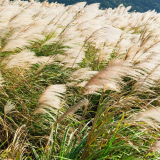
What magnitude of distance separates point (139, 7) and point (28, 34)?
4325 cm

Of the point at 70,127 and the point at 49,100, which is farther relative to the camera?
the point at 70,127

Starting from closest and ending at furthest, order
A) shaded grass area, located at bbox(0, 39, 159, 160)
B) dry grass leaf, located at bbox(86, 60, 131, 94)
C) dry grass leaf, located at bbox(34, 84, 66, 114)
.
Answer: dry grass leaf, located at bbox(86, 60, 131, 94)
dry grass leaf, located at bbox(34, 84, 66, 114)
shaded grass area, located at bbox(0, 39, 159, 160)

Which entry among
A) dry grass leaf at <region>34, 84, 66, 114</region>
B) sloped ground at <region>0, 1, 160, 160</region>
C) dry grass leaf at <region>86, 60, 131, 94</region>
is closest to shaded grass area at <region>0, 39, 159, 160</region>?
sloped ground at <region>0, 1, 160, 160</region>

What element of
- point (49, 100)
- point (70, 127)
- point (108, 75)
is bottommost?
point (70, 127)

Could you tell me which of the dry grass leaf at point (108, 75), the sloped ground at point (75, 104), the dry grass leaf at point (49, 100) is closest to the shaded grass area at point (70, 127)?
the sloped ground at point (75, 104)

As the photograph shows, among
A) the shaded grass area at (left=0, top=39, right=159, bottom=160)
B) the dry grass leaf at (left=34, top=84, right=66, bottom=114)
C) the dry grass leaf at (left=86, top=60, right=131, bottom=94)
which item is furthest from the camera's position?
the shaded grass area at (left=0, top=39, right=159, bottom=160)

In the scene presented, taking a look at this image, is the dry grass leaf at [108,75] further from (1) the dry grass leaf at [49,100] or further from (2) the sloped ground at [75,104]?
(1) the dry grass leaf at [49,100]

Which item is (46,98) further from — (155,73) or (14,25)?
(14,25)

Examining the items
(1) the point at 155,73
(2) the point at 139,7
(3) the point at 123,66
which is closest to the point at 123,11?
(1) the point at 155,73

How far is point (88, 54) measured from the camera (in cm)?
355

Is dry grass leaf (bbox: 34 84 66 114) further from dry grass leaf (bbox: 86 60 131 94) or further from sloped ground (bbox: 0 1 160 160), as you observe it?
dry grass leaf (bbox: 86 60 131 94)

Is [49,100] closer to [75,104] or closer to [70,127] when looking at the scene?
[75,104]

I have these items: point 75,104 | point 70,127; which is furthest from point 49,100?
point 70,127

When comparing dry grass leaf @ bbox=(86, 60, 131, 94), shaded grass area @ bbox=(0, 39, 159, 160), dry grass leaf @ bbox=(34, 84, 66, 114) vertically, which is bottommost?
shaded grass area @ bbox=(0, 39, 159, 160)
